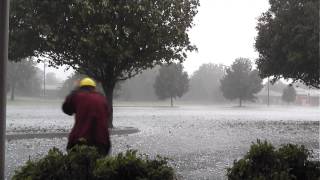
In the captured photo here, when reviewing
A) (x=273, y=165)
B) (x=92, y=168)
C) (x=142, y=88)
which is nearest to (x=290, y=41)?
(x=273, y=165)

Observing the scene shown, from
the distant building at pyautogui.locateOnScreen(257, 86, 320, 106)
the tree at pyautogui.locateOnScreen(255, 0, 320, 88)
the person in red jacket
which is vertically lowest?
the person in red jacket

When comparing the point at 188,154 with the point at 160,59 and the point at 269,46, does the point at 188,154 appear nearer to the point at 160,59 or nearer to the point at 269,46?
the point at 160,59

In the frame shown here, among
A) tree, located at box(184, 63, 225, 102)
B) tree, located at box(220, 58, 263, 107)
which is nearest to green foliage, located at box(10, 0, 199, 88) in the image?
tree, located at box(220, 58, 263, 107)

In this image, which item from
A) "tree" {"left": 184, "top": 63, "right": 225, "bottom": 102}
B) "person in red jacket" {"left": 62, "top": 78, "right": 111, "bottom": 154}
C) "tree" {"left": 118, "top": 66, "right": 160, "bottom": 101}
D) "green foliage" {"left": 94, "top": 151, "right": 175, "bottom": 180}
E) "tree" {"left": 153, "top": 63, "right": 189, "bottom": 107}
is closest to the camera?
"green foliage" {"left": 94, "top": 151, "right": 175, "bottom": 180}

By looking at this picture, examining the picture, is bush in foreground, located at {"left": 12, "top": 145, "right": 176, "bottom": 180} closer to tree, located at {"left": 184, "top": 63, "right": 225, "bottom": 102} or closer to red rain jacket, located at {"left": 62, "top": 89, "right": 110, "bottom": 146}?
red rain jacket, located at {"left": 62, "top": 89, "right": 110, "bottom": 146}

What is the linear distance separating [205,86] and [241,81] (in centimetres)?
5619

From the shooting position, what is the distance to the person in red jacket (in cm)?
594

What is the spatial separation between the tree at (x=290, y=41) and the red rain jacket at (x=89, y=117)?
18.2 metres

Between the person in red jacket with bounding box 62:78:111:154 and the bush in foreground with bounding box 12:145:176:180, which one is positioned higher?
the person in red jacket with bounding box 62:78:111:154

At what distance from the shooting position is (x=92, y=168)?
14.9 feet

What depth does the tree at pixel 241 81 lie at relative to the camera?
243 ft

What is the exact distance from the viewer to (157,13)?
56.2ft

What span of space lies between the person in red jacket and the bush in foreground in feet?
3.97

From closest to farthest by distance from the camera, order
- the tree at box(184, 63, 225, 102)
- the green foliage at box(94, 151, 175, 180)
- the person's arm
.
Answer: the green foliage at box(94, 151, 175, 180) < the person's arm < the tree at box(184, 63, 225, 102)
